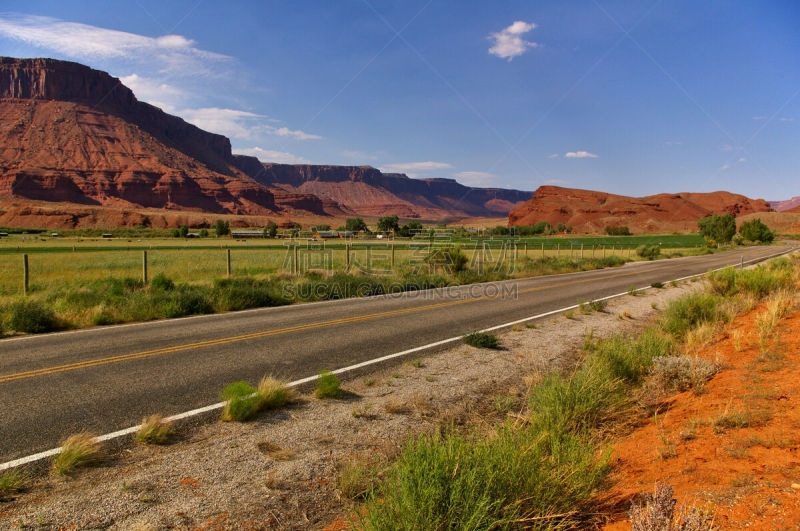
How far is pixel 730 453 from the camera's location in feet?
12.7

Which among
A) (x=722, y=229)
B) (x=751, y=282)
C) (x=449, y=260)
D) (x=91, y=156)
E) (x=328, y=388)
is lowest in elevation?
(x=328, y=388)

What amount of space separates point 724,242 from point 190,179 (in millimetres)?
162939

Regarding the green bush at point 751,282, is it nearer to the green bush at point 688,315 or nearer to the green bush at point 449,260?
the green bush at point 688,315

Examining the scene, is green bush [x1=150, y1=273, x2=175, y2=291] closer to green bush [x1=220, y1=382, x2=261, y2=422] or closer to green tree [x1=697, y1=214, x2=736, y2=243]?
green bush [x1=220, y1=382, x2=261, y2=422]

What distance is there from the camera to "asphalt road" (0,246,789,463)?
5.28 metres

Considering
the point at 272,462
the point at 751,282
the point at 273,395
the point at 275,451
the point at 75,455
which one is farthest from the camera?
the point at 751,282

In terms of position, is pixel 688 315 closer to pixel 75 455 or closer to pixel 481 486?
pixel 481 486

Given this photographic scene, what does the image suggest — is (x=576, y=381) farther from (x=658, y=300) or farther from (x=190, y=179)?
(x=190, y=179)

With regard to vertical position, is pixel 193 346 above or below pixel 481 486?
below

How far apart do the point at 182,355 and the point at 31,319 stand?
508 cm

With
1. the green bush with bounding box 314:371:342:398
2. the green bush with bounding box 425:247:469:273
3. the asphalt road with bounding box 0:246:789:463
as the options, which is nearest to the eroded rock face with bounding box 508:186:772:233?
the green bush with bounding box 425:247:469:273

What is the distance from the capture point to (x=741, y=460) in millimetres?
3705

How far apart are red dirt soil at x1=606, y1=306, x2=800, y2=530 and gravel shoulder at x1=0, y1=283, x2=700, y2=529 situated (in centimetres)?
168

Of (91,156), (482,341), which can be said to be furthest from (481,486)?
(91,156)
